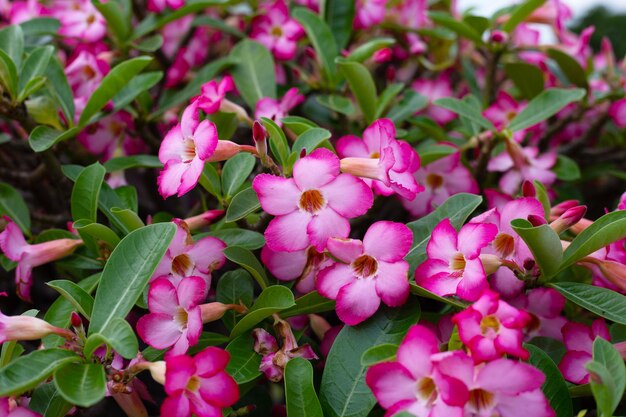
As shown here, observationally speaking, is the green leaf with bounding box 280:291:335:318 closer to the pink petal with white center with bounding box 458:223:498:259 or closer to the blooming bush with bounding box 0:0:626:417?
the blooming bush with bounding box 0:0:626:417

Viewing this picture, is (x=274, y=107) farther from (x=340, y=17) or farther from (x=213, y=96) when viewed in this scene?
(x=340, y=17)

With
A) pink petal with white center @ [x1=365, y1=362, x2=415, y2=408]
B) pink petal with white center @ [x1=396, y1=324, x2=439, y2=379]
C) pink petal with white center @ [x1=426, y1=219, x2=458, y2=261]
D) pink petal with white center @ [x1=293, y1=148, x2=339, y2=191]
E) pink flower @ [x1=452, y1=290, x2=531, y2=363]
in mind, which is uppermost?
pink petal with white center @ [x1=293, y1=148, x2=339, y2=191]

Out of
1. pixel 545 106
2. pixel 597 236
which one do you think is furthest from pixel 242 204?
pixel 545 106

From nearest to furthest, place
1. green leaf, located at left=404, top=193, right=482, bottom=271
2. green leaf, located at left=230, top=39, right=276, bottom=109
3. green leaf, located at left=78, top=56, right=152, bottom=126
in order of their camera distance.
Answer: green leaf, located at left=404, top=193, right=482, bottom=271 → green leaf, located at left=78, top=56, right=152, bottom=126 → green leaf, located at left=230, top=39, right=276, bottom=109

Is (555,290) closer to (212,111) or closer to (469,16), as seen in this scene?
(212,111)

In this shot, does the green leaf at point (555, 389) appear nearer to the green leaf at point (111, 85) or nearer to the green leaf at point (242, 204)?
the green leaf at point (242, 204)

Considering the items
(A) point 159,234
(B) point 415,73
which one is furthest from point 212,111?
(B) point 415,73

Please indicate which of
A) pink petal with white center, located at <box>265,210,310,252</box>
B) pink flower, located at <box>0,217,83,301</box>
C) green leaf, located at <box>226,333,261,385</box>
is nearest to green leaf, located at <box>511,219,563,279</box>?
pink petal with white center, located at <box>265,210,310,252</box>
